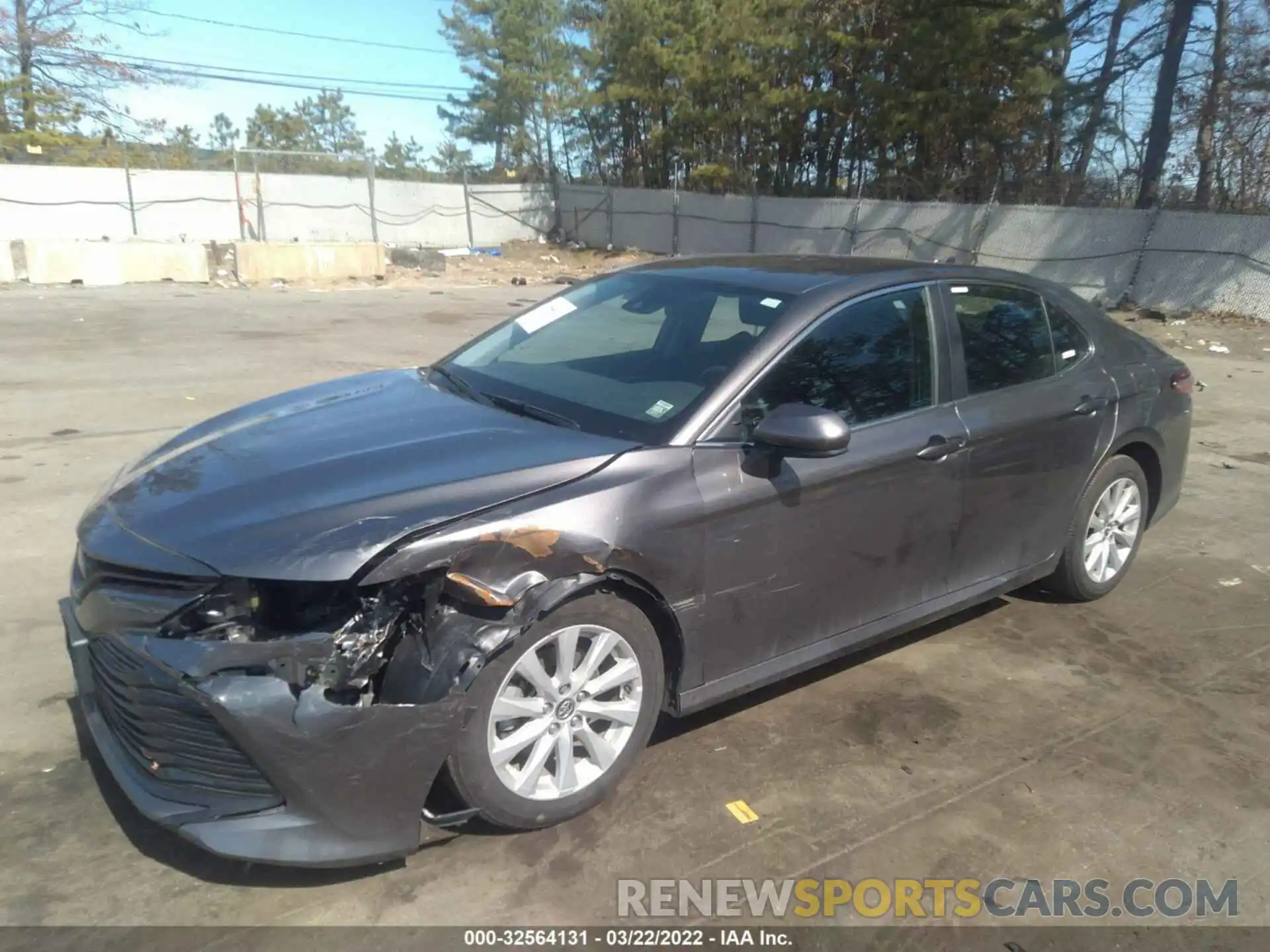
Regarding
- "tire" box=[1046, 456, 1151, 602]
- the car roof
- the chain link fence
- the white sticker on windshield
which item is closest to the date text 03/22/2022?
the car roof

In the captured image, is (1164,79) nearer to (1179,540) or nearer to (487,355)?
(1179,540)

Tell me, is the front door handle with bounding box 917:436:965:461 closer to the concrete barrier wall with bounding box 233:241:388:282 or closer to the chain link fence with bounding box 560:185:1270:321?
the chain link fence with bounding box 560:185:1270:321

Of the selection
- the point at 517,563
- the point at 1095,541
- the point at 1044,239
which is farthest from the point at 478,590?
the point at 1044,239

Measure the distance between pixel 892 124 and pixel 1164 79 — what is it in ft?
24.2

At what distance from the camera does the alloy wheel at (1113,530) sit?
4.61 m

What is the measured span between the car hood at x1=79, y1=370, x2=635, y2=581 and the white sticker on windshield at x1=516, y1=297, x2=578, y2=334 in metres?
0.72

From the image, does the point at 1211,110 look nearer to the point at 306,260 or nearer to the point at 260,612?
the point at 306,260

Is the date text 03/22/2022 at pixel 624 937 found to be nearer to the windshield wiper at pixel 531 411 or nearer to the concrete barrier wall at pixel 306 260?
the windshield wiper at pixel 531 411

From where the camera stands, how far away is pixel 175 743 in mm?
2564

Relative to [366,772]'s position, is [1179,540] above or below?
below

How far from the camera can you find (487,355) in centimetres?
418

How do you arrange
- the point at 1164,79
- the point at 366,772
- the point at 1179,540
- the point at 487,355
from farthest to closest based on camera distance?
1. the point at 1164,79
2. the point at 1179,540
3. the point at 487,355
4. the point at 366,772

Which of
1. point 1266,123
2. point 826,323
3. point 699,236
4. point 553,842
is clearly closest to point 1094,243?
point 1266,123
